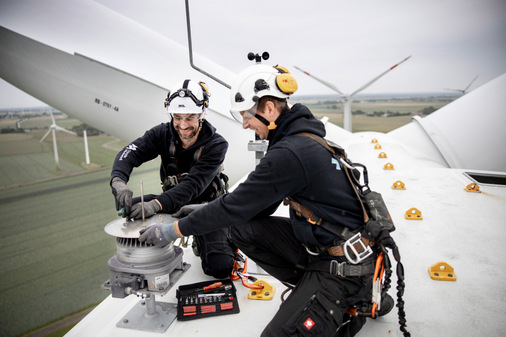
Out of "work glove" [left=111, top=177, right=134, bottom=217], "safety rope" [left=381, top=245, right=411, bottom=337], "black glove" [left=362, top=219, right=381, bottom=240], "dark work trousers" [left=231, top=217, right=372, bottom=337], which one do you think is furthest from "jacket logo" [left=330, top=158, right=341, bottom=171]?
"work glove" [left=111, top=177, right=134, bottom=217]

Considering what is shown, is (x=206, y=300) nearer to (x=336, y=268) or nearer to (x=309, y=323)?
(x=309, y=323)

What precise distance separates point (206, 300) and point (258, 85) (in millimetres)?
1763

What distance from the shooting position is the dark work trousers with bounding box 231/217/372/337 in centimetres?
190

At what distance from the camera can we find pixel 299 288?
2.09 meters

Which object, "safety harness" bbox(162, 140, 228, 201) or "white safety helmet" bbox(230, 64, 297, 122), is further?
"safety harness" bbox(162, 140, 228, 201)

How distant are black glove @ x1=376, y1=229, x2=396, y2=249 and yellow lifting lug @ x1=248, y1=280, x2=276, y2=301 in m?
1.22

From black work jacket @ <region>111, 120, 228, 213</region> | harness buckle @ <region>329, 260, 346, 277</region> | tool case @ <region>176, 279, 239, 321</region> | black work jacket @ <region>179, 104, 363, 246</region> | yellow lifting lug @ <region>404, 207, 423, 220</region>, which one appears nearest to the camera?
black work jacket @ <region>179, 104, 363, 246</region>

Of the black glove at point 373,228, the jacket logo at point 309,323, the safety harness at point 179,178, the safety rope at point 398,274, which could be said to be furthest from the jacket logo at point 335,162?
the safety harness at point 179,178

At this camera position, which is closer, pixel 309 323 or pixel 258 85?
pixel 309 323

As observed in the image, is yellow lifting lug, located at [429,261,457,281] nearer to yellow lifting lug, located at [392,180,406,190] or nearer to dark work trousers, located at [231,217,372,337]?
dark work trousers, located at [231,217,372,337]

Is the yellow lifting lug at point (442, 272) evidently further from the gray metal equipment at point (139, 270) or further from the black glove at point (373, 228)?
the gray metal equipment at point (139, 270)

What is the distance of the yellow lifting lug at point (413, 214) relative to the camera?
394 cm

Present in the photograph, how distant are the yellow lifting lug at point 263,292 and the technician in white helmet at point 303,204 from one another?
2.11 ft

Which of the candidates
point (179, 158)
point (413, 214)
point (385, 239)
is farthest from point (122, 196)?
point (413, 214)
